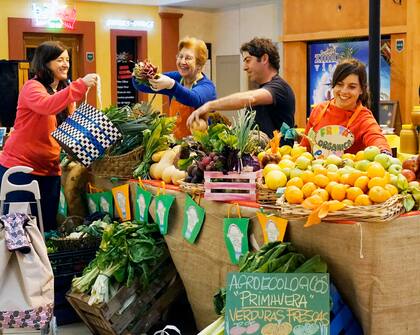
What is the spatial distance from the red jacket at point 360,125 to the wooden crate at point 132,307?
1.26 m

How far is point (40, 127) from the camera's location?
4.88m

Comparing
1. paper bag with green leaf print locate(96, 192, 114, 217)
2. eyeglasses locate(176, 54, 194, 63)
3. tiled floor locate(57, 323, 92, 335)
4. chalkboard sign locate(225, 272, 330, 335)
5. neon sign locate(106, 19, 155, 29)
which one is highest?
neon sign locate(106, 19, 155, 29)

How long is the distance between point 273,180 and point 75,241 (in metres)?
1.85

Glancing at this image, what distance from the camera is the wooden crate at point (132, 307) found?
403 centimetres

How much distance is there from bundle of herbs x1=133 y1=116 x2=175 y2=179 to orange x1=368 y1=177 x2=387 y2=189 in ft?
6.48

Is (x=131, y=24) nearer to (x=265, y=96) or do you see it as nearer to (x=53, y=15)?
(x=53, y=15)

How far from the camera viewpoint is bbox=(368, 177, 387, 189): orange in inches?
113

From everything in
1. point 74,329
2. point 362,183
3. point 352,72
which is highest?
point 352,72

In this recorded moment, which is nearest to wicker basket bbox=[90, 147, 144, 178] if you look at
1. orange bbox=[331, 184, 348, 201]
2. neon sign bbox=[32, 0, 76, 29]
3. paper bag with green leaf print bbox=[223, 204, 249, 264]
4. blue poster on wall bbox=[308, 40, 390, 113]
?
paper bag with green leaf print bbox=[223, 204, 249, 264]

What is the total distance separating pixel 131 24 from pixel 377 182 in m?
11.7

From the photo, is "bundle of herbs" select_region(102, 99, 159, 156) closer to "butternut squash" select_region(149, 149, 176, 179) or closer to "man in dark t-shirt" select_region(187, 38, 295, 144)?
"butternut squash" select_region(149, 149, 176, 179)

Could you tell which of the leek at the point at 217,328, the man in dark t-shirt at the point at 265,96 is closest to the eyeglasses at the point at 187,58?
the man in dark t-shirt at the point at 265,96

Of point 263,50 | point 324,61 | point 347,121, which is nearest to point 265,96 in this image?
point 263,50

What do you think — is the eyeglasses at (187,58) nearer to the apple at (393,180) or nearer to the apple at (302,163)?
the apple at (302,163)
